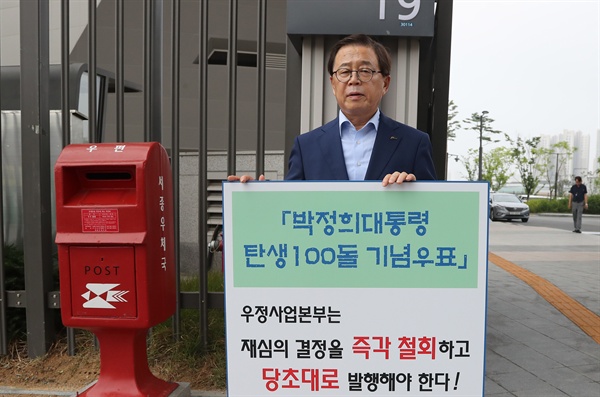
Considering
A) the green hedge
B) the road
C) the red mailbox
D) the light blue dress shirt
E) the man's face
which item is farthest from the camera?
the green hedge

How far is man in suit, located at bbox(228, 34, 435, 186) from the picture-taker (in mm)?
2111

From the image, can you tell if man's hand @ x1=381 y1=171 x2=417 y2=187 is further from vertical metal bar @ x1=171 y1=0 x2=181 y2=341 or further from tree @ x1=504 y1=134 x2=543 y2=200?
tree @ x1=504 y1=134 x2=543 y2=200

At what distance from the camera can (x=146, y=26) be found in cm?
363

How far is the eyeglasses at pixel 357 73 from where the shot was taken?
6.91ft

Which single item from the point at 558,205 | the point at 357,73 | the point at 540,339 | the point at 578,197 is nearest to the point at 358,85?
the point at 357,73

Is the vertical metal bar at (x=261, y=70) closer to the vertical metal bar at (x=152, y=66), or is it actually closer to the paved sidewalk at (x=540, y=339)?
the vertical metal bar at (x=152, y=66)

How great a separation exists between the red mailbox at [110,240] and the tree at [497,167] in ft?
172

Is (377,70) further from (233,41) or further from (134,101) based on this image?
(134,101)

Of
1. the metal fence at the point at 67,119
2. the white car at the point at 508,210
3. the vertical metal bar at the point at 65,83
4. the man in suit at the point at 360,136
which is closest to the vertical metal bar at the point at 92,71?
the metal fence at the point at 67,119

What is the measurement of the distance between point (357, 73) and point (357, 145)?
33cm

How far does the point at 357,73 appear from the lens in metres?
2.10

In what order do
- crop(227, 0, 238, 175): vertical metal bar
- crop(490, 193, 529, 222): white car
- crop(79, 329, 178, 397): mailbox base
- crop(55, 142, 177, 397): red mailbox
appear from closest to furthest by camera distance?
1. crop(55, 142, 177, 397): red mailbox
2. crop(79, 329, 178, 397): mailbox base
3. crop(227, 0, 238, 175): vertical metal bar
4. crop(490, 193, 529, 222): white car

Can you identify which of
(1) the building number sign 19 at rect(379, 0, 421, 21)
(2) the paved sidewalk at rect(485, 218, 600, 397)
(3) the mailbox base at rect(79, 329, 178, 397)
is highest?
(1) the building number sign 19 at rect(379, 0, 421, 21)

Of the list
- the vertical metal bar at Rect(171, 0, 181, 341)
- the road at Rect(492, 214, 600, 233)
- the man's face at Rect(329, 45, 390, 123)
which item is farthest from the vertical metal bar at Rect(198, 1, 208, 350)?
the road at Rect(492, 214, 600, 233)
